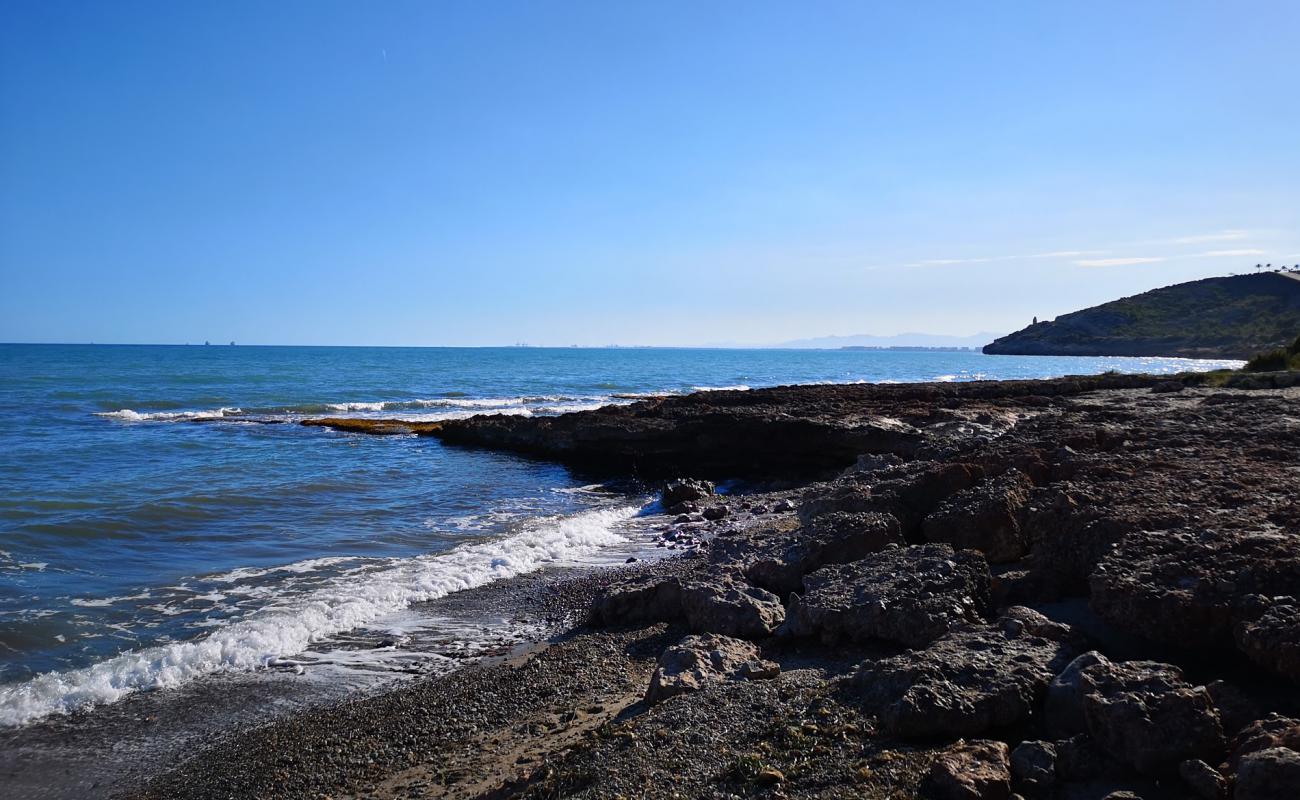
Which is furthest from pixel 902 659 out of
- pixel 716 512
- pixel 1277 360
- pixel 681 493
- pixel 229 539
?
pixel 1277 360

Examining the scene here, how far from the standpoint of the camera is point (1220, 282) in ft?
362

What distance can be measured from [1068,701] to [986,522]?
152 inches

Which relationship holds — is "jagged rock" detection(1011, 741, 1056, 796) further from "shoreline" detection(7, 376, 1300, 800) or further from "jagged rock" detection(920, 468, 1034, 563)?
"jagged rock" detection(920, 468, 1034, 563)

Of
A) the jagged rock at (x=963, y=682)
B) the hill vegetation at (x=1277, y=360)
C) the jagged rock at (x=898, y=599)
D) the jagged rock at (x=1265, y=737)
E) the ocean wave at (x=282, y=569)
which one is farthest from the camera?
the hill vegetation at (x=1277, y=360)

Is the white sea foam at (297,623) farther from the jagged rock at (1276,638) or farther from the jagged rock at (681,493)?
the jagged rock at (1276,638)

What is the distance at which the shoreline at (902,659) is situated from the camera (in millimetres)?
4199

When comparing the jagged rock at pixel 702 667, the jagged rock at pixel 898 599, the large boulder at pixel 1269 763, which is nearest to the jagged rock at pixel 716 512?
the jagged rock at pixel 898 599

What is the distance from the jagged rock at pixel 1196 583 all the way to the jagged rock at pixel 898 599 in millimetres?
1059

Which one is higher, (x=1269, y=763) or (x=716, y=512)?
(x=1269, y=763)

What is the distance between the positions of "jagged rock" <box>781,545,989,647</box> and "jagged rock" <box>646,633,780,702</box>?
658mm

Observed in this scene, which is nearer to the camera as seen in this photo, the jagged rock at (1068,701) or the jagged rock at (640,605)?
the jagged rock at (1068,701)

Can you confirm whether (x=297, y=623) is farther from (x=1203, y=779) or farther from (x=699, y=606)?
(x=1203, y=779)

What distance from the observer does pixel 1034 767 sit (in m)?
3.97

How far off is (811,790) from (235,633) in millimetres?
7146
